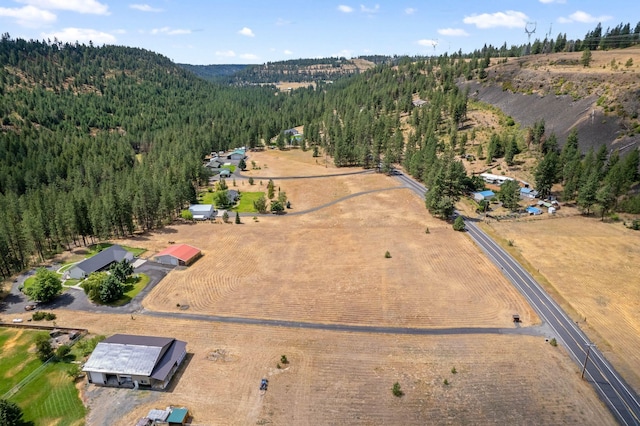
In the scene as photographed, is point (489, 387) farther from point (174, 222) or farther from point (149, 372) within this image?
point (174, 222)

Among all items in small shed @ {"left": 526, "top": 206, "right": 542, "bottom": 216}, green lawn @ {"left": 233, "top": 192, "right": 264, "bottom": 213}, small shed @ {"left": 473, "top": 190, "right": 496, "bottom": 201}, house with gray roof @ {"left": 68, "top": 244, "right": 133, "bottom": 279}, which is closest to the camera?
house with gray roof @ {"left": 68, "top": 244, "right": 133, "bottom": 279}

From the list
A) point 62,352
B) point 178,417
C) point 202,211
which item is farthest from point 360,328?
point 202,211

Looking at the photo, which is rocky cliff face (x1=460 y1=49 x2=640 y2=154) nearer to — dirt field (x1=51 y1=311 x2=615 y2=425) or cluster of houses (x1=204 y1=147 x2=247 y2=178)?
dirt field (x1=51 y1=311 x2=615 y2=425)

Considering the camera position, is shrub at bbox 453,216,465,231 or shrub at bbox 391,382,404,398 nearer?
shrub at bbox 391,382,404,398

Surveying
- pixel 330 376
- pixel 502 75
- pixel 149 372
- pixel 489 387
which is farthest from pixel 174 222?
pixel 502 75

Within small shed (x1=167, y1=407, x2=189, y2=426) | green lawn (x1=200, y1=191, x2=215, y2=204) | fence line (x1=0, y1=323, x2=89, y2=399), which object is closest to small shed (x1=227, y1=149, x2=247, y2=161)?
green lawn (x1=200, y1=191, x2=215, y2=204)

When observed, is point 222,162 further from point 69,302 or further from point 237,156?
point 69,302

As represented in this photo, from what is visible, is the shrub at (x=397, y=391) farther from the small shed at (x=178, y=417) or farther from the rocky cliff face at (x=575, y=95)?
the rocky cliff face at (x=575, y=95)
